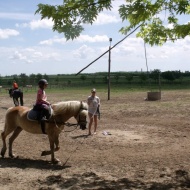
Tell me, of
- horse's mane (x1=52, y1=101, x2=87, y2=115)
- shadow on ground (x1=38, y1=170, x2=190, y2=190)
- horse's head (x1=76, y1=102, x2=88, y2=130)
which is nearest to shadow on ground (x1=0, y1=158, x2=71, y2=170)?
shadow on ground (x1=38, y1=170, x2=190, y2=190)

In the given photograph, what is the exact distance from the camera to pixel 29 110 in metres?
9.48

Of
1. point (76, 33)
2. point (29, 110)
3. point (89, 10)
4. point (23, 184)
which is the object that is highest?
point (89, 10)

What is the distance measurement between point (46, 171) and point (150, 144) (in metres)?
4.24

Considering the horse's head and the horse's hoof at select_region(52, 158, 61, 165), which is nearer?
the horse's head

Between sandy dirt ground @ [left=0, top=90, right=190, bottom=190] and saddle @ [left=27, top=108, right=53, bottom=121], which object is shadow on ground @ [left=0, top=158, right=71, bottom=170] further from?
saddle @ [left=27, top=108, right=53, bottom=121]

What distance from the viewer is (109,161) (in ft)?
30.3

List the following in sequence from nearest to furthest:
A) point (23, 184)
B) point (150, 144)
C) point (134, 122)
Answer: point (23, 184), point (150, 144), point (134, 122)

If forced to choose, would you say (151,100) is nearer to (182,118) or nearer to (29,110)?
(182,118)

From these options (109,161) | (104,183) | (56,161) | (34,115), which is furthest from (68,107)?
(104,183)

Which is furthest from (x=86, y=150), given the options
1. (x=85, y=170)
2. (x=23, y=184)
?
(x=23, y=184)

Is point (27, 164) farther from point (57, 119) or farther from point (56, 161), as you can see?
point (57, 119)

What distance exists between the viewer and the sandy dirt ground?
24.5 feet

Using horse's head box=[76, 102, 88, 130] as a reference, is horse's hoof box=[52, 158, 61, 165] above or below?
below

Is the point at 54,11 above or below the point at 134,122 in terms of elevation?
above
